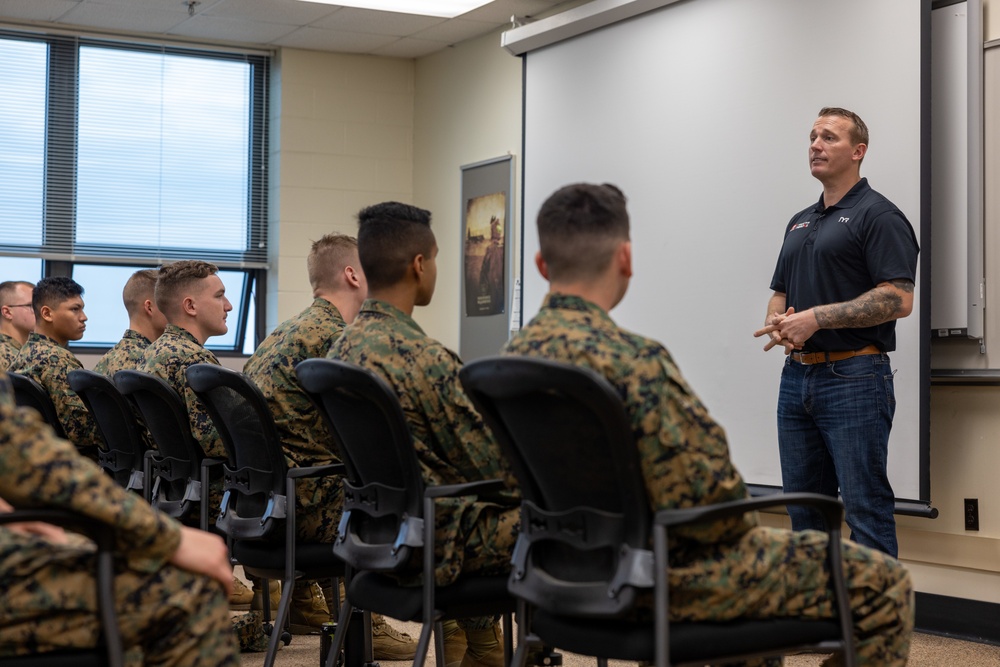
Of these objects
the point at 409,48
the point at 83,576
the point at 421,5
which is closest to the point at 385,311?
the point at 83,576

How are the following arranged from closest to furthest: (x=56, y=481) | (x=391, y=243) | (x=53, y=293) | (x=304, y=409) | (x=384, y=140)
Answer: (x=56, y=481)
(x=391, y=243)
(x=304, y=409)
(x=53, y=293)
(x=384, y=140)

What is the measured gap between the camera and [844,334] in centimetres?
334

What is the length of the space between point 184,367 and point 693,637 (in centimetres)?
237

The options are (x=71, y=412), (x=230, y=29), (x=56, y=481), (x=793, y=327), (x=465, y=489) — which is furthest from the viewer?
(x=230, y=29)

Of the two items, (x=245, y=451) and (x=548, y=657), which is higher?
(x=245, y=451)

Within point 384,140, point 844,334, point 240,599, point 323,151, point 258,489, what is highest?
point 384,140

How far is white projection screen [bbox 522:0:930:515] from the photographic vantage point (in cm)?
394

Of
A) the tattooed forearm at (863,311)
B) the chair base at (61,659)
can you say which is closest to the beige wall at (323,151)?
the tattooed forearm at (863,311)

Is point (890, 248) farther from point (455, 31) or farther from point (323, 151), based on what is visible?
point (323, 151)

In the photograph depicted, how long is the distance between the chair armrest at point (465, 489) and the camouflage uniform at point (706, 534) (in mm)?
392

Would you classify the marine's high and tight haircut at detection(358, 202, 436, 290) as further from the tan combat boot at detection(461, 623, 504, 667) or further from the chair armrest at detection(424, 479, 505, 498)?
the tan combat boot at detection(461, 623, 504, 667)

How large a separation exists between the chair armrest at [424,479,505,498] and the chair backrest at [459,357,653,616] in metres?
0.28

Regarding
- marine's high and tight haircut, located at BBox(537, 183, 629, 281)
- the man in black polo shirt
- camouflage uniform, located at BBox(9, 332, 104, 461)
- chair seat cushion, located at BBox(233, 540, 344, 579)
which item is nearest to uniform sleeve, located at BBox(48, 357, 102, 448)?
camouflage uniform, located at BBox(9, 332, 104, 461)

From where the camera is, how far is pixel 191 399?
3479 millimetres
